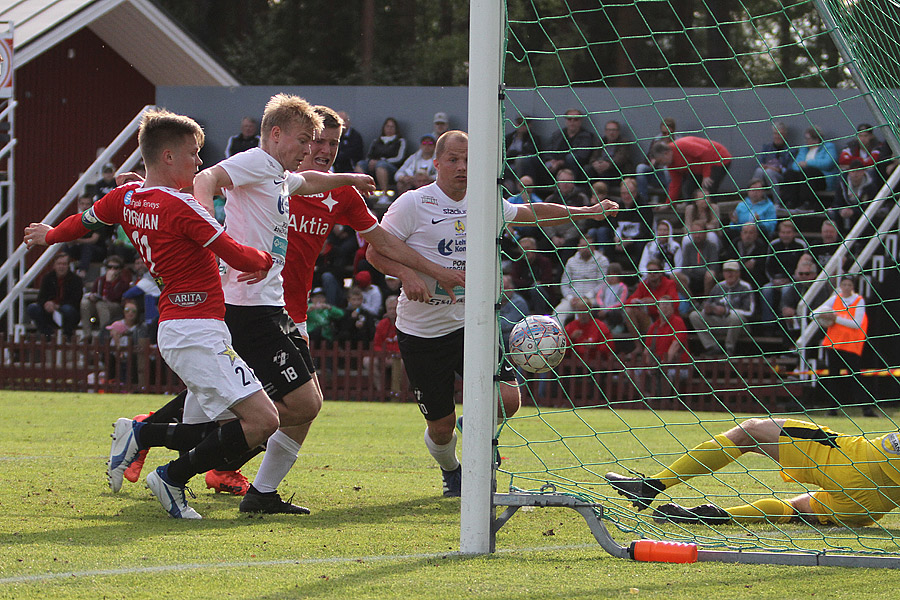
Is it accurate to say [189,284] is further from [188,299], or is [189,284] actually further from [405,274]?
[405,274]

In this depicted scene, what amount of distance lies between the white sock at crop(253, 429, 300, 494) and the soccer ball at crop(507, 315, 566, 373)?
1327 millimetres

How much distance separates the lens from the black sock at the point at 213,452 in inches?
208

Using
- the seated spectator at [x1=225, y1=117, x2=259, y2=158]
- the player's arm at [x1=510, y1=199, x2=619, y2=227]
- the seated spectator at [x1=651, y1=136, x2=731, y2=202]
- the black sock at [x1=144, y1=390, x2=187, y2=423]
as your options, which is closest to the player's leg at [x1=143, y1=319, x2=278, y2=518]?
the black sock at [x1=144, y1=390, x2=187, y2=423]

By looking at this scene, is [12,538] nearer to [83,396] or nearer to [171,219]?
[171,219]

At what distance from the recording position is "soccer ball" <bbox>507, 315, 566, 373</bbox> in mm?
6062

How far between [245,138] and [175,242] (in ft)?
45.1

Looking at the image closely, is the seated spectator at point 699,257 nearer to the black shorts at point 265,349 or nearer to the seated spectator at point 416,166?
the seated spectator at point 416,166

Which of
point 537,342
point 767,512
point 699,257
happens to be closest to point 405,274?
point 537,342

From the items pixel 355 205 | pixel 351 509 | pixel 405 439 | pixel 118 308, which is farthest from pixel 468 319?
pixel 118 308

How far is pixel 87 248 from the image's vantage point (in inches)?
711

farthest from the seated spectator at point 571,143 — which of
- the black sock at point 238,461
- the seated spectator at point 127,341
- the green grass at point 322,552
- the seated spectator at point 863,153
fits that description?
the black sock at point 238,461

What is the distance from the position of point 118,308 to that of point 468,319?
1379 cm

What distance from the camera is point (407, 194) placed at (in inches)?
269

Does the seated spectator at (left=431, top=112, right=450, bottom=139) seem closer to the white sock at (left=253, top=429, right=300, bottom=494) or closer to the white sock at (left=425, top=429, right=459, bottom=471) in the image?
the white sock at (left=425, top=429, right=459, bottom=471)
